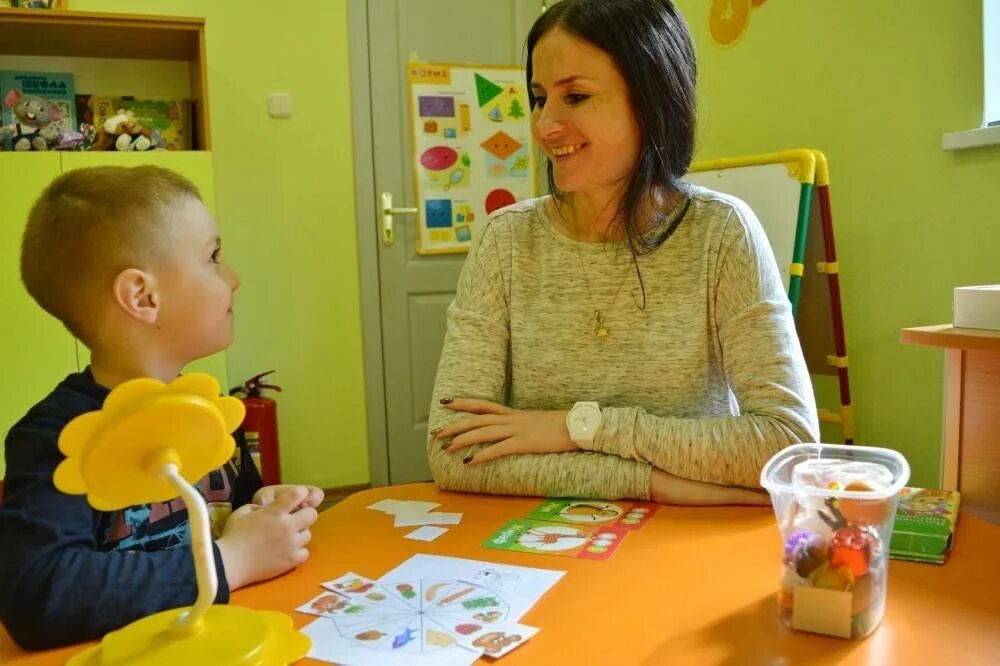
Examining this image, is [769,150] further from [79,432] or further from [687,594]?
[79,432]

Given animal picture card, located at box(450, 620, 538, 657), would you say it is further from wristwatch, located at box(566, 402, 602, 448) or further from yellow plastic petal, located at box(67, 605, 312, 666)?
wristwatch, located at box(566, 402, 602, 448)

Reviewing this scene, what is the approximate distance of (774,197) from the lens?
228cm

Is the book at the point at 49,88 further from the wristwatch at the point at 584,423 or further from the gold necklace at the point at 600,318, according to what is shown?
the wristwatch at the point at 584,423

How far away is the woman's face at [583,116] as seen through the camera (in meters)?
1.30

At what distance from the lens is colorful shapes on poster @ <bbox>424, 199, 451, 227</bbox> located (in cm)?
364

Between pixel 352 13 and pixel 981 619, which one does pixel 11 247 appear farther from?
pixel 981 619

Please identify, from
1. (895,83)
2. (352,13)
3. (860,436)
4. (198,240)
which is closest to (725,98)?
(895,83)

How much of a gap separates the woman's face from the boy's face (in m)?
0.59

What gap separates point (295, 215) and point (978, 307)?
109 inches

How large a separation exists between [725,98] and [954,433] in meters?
1.81

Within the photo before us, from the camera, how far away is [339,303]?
→ 3561mm

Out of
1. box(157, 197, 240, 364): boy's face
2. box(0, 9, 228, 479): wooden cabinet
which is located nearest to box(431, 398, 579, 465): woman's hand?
box(157, 197, 240, 364): boy's face

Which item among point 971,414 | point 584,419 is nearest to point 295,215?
point 584,419

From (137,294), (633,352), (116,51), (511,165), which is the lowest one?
(633,352)
